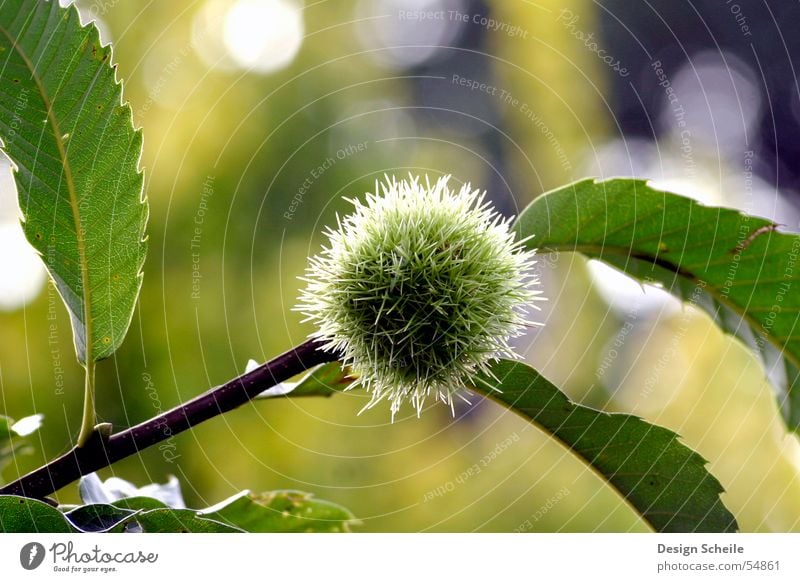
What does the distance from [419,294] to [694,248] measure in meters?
0.38

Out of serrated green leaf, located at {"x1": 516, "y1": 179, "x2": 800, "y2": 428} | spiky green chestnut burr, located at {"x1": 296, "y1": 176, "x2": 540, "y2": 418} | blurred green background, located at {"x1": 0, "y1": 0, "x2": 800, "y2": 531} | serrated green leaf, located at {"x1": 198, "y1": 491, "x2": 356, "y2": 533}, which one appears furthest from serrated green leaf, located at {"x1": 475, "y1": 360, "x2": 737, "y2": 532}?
blurred green background, located at {"x1": 0, "y1": 0, "x2": 800, "y2": 531}

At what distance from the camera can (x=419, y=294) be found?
0.77 metres

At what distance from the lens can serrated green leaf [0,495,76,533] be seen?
27.3 inches

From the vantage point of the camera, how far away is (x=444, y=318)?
30.5 inches

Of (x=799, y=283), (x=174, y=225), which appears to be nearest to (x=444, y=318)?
(x=799, y=283)

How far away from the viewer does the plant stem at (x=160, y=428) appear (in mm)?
716

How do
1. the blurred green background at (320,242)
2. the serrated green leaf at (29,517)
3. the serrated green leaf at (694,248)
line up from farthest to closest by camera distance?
the blurred green background at (320,242) < the serrated green leaf at (694,248) < the serrated green leaf at (29,517)

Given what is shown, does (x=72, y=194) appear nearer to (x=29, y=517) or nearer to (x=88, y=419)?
(x=88, y=419)

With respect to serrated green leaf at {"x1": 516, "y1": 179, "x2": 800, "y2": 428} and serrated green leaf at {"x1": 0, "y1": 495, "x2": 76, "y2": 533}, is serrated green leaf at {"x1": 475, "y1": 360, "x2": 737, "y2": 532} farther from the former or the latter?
serrated green leaf at {"x1": 0, "y1": 495, "x2": 76, "y2": 533}

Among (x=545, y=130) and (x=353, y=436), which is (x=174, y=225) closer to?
(x=353, y=436)

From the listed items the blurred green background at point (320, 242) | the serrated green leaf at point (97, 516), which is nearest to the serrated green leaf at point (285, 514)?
the serrated green leaf at point (97, 516)
